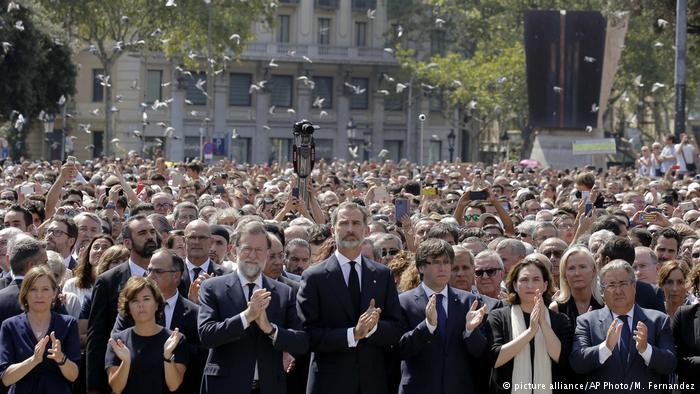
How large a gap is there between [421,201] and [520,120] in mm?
50875

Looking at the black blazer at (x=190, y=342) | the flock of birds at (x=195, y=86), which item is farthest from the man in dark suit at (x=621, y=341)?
the flock of birds at (x=195, y=86)

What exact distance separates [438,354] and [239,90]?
230 feet

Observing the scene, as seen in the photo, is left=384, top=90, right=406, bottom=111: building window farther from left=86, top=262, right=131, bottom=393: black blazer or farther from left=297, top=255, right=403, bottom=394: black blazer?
left=297, top=255, right=403, bottom=394: black blazer

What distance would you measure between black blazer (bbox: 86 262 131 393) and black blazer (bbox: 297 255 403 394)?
1324 millimetres

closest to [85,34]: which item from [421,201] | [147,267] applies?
[421,201]

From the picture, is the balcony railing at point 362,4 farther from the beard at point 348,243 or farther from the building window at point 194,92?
the beard at point 348,243

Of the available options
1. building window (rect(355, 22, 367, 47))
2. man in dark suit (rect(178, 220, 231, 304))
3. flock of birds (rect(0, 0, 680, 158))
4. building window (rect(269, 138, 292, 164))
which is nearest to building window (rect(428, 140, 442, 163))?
flock of birds (rect(0, 0, 680, 158))

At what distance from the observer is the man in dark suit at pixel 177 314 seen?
31.8 ft

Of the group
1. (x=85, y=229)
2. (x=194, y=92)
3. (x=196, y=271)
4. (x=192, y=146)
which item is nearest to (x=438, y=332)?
(x=196, y=271)

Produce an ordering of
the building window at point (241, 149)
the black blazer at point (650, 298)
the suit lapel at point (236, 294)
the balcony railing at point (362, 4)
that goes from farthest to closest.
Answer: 1. the balcony railing at point (362, 4)
2. the building window at point (241, 149)
3. the black blazer at point (650, 298)
4. the suit lapel at point (236, 294)

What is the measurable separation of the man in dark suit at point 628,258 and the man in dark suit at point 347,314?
5.47 ft

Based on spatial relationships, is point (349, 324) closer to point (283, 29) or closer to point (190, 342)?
point (190, 342)

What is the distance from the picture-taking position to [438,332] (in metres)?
9.55

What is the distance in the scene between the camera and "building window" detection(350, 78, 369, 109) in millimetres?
81375
